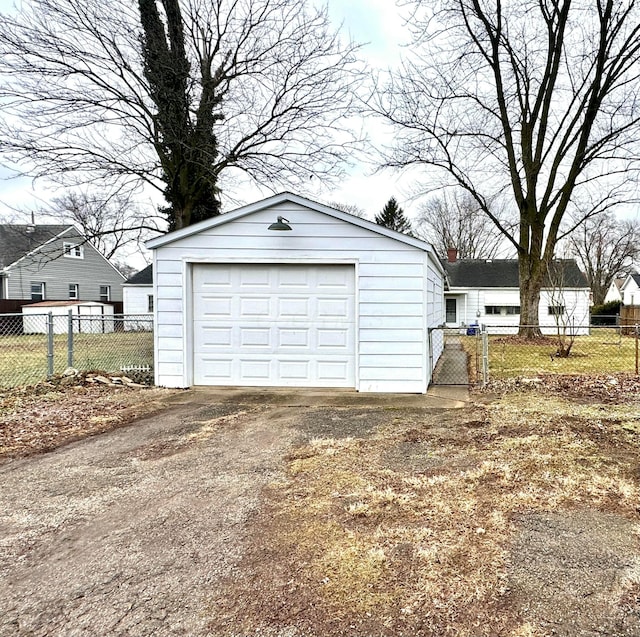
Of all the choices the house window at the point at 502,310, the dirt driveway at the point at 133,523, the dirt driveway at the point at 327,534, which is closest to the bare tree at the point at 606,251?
the house window at the point at 502,310

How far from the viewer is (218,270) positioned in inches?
293

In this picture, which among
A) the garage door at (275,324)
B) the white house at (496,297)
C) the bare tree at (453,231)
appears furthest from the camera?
the bare tree at (453,231)

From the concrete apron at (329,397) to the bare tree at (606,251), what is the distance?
3577 centimetres

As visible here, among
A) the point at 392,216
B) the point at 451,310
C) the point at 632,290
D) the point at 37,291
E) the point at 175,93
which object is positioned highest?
the point at 392,216

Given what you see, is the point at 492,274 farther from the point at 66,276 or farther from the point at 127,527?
the point at 127,527

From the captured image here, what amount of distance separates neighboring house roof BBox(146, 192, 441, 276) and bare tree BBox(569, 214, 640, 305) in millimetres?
35604

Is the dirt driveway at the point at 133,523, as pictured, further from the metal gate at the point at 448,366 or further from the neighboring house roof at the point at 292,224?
the metal gate at the point at 448,366

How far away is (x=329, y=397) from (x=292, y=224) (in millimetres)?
2734

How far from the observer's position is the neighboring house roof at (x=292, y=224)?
701 cm

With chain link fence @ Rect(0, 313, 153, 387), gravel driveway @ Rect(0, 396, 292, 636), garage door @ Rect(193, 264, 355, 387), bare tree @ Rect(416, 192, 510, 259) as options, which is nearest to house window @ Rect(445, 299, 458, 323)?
bare tree @ Rect(416, 192, 510, 259)

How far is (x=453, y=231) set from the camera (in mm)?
37281

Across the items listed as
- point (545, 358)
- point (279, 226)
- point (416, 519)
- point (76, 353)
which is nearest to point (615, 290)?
point (545, 358)

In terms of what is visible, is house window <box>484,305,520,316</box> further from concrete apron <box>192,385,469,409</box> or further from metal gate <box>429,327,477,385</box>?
concrete apron <box>192,385,469,409</box>

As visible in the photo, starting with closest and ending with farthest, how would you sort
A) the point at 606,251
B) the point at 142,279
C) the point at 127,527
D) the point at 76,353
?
the point at 127,527, the point at 76,353, the point at 142,279, the point at 606,251
